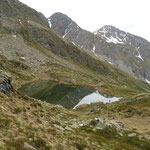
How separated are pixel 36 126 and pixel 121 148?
13360 mm

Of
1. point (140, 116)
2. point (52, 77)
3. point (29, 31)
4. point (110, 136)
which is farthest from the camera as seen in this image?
point (29, 31)

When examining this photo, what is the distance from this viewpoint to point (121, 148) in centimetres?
2744

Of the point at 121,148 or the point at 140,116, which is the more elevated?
the point at 140,116

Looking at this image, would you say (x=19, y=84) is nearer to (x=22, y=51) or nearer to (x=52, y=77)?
(x=52, y=77)

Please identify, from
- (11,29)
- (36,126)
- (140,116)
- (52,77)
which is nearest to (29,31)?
(11,29)

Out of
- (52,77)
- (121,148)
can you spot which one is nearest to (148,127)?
(121,148)

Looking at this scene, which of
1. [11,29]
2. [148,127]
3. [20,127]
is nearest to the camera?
[20,127]

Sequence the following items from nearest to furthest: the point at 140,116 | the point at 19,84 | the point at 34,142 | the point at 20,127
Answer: the point at 34,142 < the point at 20,127 < the point at 140,116 < the point at 19,84

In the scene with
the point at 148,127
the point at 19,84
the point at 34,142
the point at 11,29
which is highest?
the point at 11,29

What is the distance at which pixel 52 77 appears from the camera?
12238 centimetres

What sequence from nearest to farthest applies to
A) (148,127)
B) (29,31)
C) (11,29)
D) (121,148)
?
(121,148)
(148,127)
(11,29)
(29,31)

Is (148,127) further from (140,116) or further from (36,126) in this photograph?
(36,126)

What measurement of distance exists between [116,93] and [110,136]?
82.6m

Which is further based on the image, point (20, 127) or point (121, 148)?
point (121, 148)
